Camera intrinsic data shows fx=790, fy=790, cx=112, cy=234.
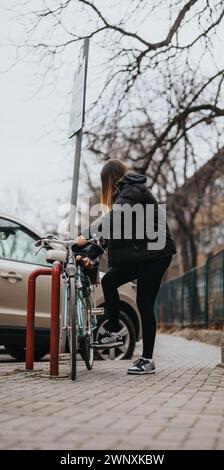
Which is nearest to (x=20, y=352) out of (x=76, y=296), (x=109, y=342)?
(x=109, y=342)

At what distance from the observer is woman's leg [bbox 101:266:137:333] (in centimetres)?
714

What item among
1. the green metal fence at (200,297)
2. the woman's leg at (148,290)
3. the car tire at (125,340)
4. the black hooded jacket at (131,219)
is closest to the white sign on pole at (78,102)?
the black hooded jacket at (131,219)

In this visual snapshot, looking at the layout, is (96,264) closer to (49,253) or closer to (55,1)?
(49,253)

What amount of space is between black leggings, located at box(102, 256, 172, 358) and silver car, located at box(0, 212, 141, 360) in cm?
214

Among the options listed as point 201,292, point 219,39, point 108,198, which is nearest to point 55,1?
point 219,39

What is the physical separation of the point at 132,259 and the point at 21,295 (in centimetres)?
256

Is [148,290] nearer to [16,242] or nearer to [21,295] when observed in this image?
[21,295]

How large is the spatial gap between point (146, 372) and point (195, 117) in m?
13.1

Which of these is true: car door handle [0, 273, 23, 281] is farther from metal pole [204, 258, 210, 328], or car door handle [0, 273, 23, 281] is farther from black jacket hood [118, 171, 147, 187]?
metal pole [204, 258, 210, 328]

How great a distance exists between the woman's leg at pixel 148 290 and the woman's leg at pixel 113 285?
14cm

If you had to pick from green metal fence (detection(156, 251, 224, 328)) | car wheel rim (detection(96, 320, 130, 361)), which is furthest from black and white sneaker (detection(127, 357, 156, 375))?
green metal fence (detection(156, 251, 224, 328))

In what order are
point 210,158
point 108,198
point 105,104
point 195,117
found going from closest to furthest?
1. point 108,198
2. point 105,104
3. point 210,158
4. point 195,117

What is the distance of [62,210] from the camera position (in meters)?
8.92

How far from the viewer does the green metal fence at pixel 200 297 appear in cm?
1705
